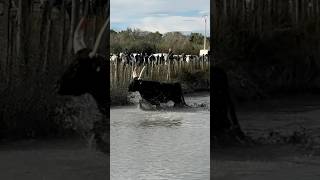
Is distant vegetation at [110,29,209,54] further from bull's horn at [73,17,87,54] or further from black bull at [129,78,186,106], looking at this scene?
bull's horn at [73,17,87,54]

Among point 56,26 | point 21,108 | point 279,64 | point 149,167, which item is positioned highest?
point 56,26

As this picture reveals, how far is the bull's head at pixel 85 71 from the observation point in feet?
19.0

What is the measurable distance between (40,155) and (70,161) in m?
0.35

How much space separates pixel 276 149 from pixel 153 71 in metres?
2.89

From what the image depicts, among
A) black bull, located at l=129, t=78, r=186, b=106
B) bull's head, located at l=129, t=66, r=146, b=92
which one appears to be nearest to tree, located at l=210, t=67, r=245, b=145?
black bull, located at l=129, t=78, r=186, b=106

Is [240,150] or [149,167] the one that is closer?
[240,150]

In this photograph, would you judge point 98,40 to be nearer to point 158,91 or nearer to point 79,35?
point 79,35

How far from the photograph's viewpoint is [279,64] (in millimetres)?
5840

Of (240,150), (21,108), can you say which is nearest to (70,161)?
(21,108)

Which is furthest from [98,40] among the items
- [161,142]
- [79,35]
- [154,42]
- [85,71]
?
[154,42]

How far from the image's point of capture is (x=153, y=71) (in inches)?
320

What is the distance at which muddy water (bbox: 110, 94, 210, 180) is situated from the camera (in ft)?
21.6

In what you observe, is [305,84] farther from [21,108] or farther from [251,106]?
[21,108]

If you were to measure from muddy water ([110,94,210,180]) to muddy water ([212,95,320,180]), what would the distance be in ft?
2.17
